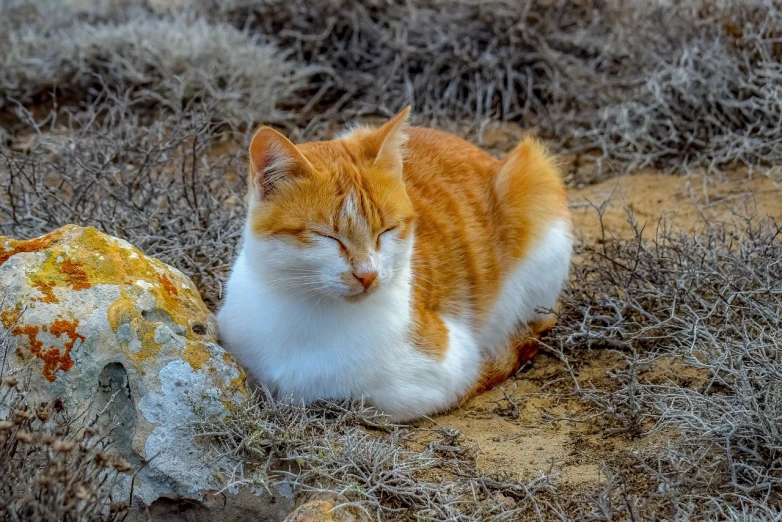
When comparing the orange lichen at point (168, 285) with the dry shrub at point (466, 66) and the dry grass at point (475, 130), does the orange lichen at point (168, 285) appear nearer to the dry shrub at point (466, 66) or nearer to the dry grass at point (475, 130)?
the dry grass at point (475, 130)

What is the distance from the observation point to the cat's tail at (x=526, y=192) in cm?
393

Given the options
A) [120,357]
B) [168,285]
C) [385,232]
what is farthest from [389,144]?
[120,357]

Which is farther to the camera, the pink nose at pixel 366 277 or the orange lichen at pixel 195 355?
the orange lichen at pixel 195 355

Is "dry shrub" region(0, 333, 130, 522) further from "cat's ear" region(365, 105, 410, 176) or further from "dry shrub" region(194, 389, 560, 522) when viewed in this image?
"cat's ear" region(365, 105, 410, 176)

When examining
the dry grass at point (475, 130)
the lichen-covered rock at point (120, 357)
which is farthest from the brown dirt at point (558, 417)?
the lichen-covered rock at point (120, 357)

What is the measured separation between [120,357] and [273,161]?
32.0 inches

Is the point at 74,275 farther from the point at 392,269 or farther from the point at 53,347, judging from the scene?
the point at 392,269

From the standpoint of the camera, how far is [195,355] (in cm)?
301

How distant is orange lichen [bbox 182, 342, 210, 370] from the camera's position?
2976 millimetres

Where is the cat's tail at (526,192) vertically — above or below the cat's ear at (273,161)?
below

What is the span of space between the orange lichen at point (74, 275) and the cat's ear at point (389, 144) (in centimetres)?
109

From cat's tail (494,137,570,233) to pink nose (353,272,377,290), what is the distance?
4.01 feet

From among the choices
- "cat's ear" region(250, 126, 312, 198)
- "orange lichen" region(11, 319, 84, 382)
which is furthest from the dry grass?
"cat's ear" region(250, 126, 312, 198)

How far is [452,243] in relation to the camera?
3703 mm
